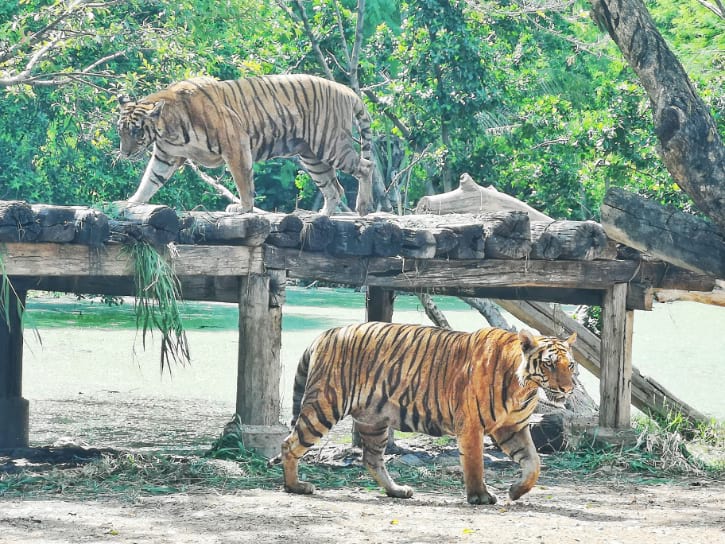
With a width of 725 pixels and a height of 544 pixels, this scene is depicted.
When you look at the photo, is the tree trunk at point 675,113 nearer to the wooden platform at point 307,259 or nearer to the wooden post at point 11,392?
the wooden platform at point 307,259

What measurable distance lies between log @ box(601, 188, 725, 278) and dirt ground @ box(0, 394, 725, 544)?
154 cm

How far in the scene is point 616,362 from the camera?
9.63 meters

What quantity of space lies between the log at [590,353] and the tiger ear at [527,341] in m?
4.16

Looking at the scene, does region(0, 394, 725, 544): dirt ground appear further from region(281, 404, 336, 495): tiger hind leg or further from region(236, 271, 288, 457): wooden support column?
region(236, 271, 288, 457): wooden support column

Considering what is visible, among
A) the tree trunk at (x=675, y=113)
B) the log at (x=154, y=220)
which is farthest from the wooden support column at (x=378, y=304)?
the tree trunk at (x=675, y=113)

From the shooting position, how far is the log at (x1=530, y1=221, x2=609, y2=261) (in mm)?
8828

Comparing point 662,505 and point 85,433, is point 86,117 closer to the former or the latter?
point 85,433

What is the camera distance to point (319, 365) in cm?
757

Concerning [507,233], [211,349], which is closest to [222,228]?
[507,233]

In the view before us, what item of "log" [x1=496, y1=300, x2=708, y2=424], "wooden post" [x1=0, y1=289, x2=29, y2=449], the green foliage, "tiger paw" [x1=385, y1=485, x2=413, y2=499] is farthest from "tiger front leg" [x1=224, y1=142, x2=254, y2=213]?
the green foliage

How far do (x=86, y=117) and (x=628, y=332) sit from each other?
842 centimetres

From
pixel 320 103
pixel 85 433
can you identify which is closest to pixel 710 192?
pixel 320 103

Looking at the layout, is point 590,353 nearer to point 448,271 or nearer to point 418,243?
point 448,271

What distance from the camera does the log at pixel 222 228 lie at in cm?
798
